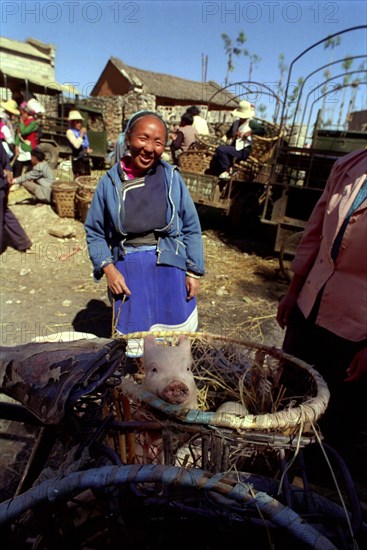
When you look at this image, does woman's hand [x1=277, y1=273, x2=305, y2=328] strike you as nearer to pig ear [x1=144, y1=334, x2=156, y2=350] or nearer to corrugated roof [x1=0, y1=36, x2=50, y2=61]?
pig ear [x1=144, y1=334, x2=156, y2=350]

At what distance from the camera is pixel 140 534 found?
131cm

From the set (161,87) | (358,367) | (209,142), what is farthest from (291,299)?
(161,87)

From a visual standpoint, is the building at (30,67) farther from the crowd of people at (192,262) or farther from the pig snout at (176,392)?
the pig snout at (176,392)

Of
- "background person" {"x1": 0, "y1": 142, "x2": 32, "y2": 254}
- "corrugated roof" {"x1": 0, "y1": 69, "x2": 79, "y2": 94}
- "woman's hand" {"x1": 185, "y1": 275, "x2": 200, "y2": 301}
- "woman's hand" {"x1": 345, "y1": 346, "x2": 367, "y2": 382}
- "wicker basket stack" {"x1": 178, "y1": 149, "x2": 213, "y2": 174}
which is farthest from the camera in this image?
"corrugated roof" {"x1": 0, "y1": 69, "x2": 79, "y2": 94}

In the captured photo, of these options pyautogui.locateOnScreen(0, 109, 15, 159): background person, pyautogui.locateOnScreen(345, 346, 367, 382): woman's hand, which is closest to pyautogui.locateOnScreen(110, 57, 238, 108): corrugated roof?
pyautogui.locateOnScreen(0, 109, 15, 159): background person

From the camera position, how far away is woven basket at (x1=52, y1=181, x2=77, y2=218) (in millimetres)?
7844

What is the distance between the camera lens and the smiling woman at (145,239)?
2.56 meters

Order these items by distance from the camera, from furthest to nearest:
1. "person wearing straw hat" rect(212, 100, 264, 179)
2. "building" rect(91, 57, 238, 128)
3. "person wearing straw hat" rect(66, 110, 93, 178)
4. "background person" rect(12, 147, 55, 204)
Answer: "building" rect(91, 57, 238, 128) → "person wearing straw hat" rect(66, 110, 93, 178) → "background person" rect(12, 147, 55, 204) → "person wearing straw hat" rect(212, 100, 264, 179)

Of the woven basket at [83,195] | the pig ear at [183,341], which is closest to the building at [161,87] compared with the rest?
the woven basket at [83,195]

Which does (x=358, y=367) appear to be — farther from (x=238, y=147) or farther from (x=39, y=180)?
(x=39, y=180)

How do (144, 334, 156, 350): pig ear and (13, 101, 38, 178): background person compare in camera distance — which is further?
(13, 101, 38, 178): background person

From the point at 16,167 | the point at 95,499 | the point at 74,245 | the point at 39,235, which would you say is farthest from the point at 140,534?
the point at 16,167

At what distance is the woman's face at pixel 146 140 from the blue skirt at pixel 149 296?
0.64 m

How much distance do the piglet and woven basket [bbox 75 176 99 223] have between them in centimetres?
597
